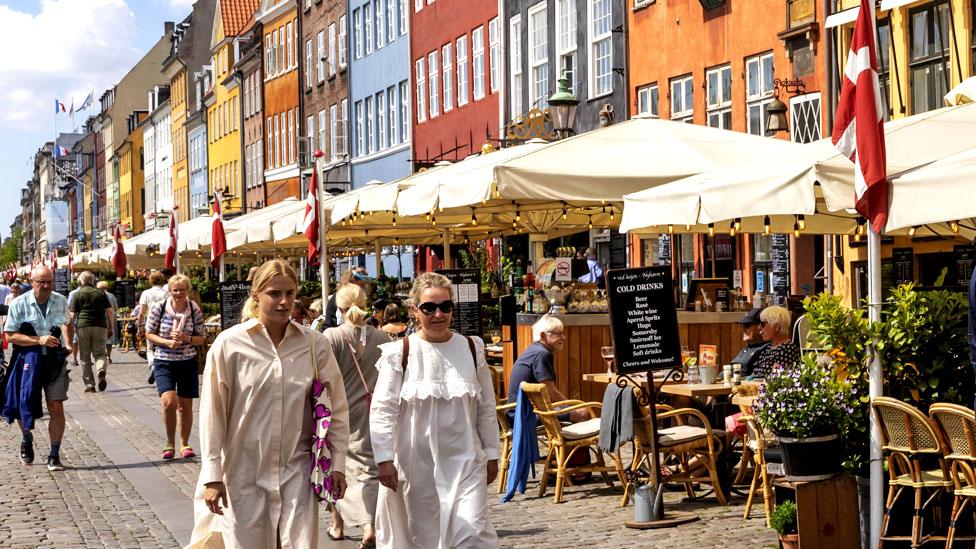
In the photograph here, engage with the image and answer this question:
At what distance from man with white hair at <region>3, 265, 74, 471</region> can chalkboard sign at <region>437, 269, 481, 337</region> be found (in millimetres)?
3691

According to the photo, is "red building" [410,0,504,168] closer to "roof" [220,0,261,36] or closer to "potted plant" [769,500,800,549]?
"potted plant" [769,500,800,549]

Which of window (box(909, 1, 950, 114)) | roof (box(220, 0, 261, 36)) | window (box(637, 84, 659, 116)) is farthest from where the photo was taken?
roof (box(220, 0, 261, 36))

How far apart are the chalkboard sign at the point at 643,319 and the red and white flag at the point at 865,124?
2.88m

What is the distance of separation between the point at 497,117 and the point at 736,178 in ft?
100

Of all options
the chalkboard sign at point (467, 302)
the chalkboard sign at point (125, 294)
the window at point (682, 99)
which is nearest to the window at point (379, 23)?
the chalkboard sign at point (125, 294)

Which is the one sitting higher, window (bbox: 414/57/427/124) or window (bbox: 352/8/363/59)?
window (bbox: 352/8/363/59)

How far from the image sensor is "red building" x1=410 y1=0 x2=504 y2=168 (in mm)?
42375

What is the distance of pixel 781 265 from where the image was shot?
86.1 ft

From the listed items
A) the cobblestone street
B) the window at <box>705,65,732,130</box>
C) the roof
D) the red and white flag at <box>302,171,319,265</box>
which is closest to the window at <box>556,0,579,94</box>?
the window at <box>705,65,732,130</box>

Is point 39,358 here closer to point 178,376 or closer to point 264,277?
point 178,376

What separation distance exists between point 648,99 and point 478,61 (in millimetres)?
12087

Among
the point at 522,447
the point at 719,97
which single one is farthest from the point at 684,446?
the point at 719,97

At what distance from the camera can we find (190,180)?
96812mm

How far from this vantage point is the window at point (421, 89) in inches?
1966
